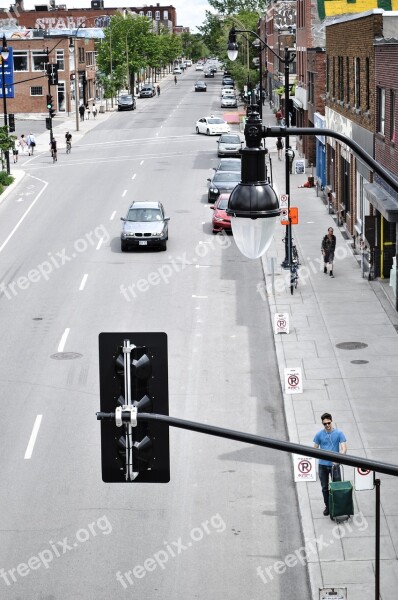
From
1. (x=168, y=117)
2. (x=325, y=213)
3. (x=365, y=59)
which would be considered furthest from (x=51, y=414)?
(x=168, y=117)

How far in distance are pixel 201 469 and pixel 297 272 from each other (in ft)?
55.9

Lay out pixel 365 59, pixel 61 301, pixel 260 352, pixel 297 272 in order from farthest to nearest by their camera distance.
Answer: pixel 365 59, pixel 297 272, pixel 61 301, pixel 260 352

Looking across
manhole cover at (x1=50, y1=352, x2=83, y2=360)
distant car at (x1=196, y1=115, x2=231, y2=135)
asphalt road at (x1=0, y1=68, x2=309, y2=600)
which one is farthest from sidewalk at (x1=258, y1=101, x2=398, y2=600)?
distant car at (x1=196, y1=115, x2=231, y2=135)

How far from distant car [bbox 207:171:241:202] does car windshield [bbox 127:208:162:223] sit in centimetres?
821

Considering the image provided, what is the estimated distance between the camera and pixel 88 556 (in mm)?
16438

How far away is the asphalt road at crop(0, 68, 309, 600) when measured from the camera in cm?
1605

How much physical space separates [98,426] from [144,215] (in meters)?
20.8

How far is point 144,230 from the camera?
1624 inches

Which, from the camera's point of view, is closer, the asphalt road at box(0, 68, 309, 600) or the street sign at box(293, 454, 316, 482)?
the asphalt road at box(0, 68, 309, 600)

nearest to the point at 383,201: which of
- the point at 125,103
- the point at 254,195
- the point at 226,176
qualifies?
the point at 226,176

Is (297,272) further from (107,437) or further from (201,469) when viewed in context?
(107,437)

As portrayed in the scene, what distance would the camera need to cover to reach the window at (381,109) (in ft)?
115

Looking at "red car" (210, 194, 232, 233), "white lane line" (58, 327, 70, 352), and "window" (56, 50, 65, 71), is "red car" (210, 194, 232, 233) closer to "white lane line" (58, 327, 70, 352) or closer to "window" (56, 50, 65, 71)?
"white lane line" (58, 327, 70, 352)

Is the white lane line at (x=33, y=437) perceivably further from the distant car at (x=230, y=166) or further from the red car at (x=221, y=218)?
the distant car at (x=230, y=166)
